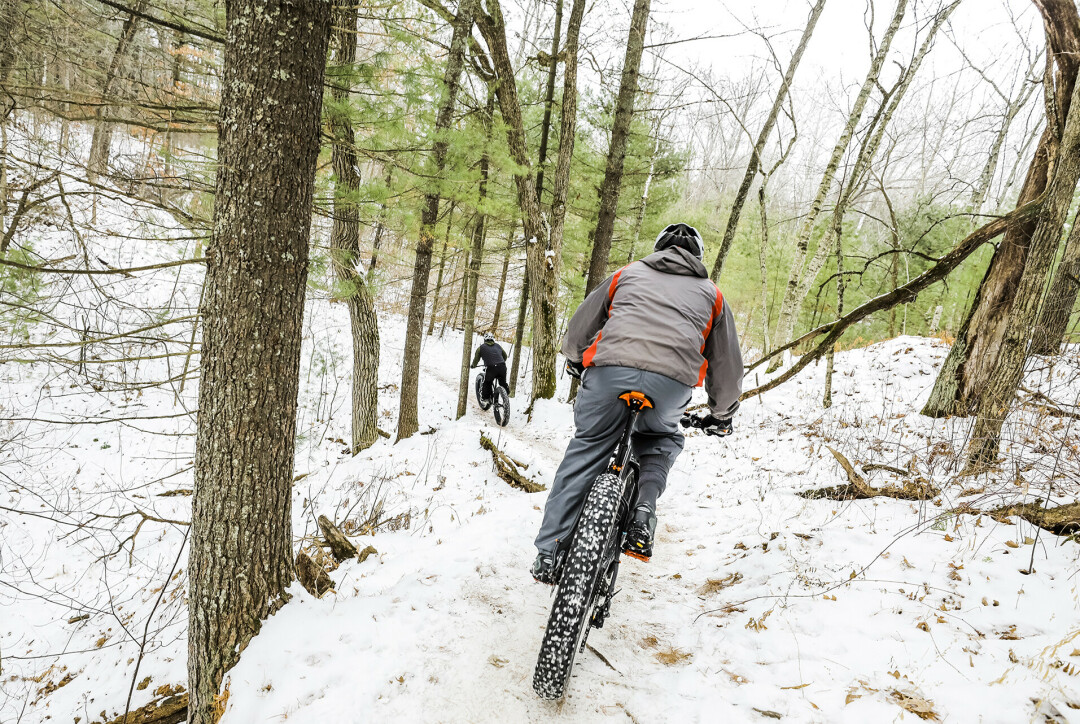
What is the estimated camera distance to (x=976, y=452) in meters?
4.05

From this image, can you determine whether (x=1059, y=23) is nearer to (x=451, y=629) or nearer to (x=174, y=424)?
(x=451, y=629)

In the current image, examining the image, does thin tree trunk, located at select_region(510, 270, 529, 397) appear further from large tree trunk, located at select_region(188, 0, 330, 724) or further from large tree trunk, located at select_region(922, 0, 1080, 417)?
large tree trunk, located at select_region(188, 0, 330, 724)

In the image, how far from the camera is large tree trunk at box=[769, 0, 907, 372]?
26.4ft

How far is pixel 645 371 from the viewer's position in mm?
2578

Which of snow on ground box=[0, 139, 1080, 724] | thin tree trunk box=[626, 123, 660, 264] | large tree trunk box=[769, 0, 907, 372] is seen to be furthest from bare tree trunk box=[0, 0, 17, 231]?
thin tree trunk box=[626, 123, 660, 264]

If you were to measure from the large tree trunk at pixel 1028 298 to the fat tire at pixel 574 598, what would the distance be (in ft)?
11.4

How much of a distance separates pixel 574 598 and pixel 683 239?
2189 millimetres

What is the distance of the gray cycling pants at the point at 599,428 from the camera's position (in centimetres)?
260

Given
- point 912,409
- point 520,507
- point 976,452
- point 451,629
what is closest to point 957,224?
point 912,409

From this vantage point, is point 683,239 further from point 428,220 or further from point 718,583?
point 428,220

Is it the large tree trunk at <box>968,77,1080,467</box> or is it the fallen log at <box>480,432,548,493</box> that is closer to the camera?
the large tree trunk at <box>968,77,1080,467</box>

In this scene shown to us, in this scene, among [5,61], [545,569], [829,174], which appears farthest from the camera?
[829,174]

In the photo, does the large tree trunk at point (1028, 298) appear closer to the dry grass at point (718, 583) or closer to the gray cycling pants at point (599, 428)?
the dry grass at point (718, 583)

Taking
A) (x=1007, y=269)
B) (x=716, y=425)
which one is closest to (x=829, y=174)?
(x=1007, y=269)
